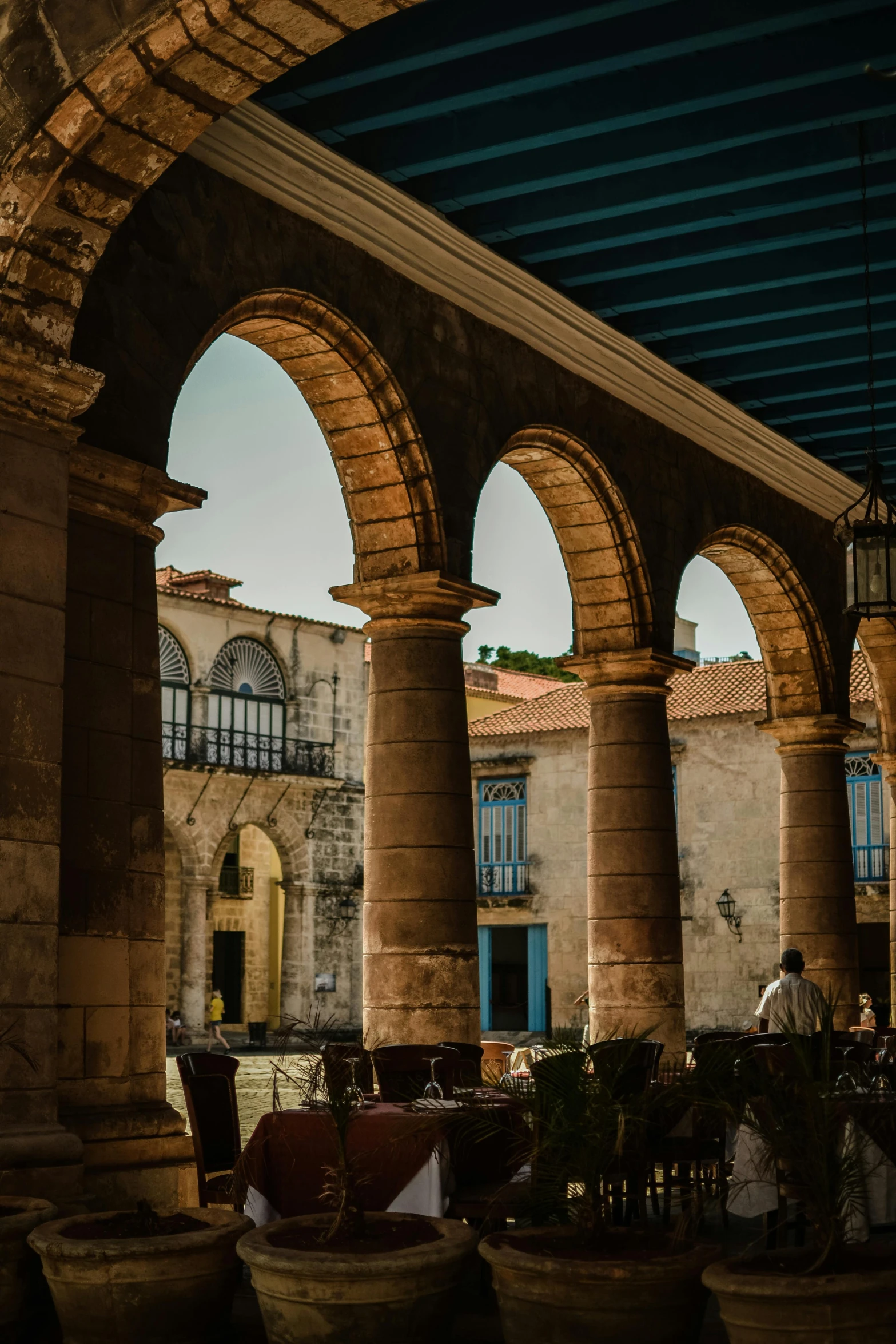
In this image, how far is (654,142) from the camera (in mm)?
7230

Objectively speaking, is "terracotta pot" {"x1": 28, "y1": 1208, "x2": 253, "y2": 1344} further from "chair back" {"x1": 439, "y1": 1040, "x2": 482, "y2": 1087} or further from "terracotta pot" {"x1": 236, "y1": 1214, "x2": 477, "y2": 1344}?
"chair back" {"x1": 439, "y1": 1040, "x2": 482, "y2": 1087}

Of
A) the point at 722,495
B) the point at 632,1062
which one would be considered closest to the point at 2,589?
the point at 632,1062

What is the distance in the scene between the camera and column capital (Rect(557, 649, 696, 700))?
9836 millimetres

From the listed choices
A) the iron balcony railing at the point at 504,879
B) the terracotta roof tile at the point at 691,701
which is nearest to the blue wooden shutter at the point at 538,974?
the iron balcony railing at the point at 504,879

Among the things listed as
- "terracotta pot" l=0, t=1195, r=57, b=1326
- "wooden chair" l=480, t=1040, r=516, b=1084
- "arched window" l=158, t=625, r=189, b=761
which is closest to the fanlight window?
"arched window" l=158, t=625, r=189, b=761

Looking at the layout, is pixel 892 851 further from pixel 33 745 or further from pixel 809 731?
pixel 33 745

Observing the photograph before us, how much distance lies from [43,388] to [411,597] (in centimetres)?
334

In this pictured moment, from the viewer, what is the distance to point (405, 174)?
7.55 metres

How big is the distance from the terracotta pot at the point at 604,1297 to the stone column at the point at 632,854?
5821 millimetres

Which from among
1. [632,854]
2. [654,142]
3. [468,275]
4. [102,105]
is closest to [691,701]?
[632,854]

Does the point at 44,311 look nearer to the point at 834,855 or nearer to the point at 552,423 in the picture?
the point at 552,423

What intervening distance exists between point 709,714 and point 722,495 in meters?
11.6

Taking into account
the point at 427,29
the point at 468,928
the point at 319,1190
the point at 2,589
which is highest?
the point at 427,29

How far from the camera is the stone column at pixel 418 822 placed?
298 inches
